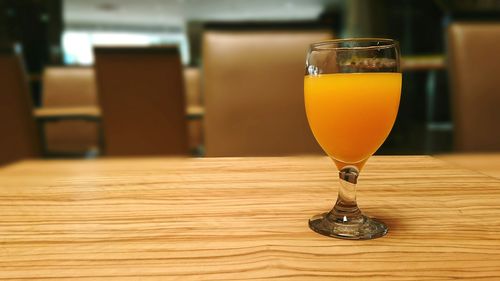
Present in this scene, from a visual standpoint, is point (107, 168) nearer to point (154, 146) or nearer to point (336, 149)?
point (336, 149)

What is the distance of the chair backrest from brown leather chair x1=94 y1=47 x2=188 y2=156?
120cm

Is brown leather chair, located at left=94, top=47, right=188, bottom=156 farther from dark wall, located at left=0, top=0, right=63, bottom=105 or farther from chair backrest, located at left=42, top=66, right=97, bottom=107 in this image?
dark wall, located at left=0, top=0, right=63, bottom=105

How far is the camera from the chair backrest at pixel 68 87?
258 cm

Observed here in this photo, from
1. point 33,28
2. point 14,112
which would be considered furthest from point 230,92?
point 33,28

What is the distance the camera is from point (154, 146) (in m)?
1.46

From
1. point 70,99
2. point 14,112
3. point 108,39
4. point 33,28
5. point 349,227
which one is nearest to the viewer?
point 349,227

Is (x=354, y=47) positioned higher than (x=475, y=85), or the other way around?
(x=354, y=47)

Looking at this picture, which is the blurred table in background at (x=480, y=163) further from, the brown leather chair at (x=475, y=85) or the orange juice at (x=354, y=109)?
the brown leather chair at (x=475, y=85)

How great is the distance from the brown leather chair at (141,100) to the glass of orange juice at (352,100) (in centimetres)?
106

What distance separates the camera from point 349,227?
0.35 meters

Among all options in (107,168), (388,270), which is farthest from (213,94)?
(388,270)

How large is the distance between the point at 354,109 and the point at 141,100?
116 cm

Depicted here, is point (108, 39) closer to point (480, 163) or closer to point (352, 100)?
point (480, 163)

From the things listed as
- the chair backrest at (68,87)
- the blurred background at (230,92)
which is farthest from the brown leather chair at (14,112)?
the chair backrest at (68,87)
